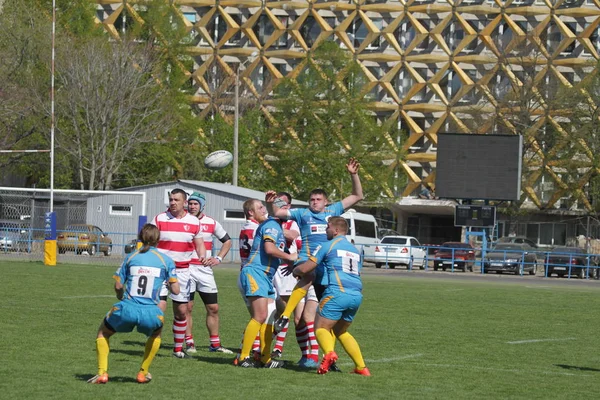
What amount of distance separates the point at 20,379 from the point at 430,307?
13.7m

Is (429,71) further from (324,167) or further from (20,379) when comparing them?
(20,379)

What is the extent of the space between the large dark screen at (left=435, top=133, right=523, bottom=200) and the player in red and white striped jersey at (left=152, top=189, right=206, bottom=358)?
116ft

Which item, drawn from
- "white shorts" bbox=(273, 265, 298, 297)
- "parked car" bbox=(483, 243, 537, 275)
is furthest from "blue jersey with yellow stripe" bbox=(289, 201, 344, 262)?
"parked car" bbox=(483, 243, 537, 275)

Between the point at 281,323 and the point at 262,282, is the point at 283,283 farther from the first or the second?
the point at 281,323

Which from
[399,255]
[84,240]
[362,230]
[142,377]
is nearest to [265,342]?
[142,377]

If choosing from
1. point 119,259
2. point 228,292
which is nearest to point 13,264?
point 119,259

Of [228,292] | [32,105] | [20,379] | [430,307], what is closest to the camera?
[20,379]

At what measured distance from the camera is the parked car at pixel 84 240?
3881cm

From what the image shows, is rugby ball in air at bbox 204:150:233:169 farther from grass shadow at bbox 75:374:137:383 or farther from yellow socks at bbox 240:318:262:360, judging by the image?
grass shadow at bbox 75:374:137:383

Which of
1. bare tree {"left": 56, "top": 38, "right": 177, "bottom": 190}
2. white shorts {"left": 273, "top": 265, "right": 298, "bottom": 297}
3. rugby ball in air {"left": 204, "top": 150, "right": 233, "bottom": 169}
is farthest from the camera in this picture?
bare tree {"left": 56, "top": 38, "right": 177, "bottom": 190}

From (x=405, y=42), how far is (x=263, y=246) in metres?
71.3

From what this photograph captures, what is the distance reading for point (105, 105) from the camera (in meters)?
56.4

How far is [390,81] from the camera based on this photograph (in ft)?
268

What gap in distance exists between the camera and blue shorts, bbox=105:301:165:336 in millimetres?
10266
